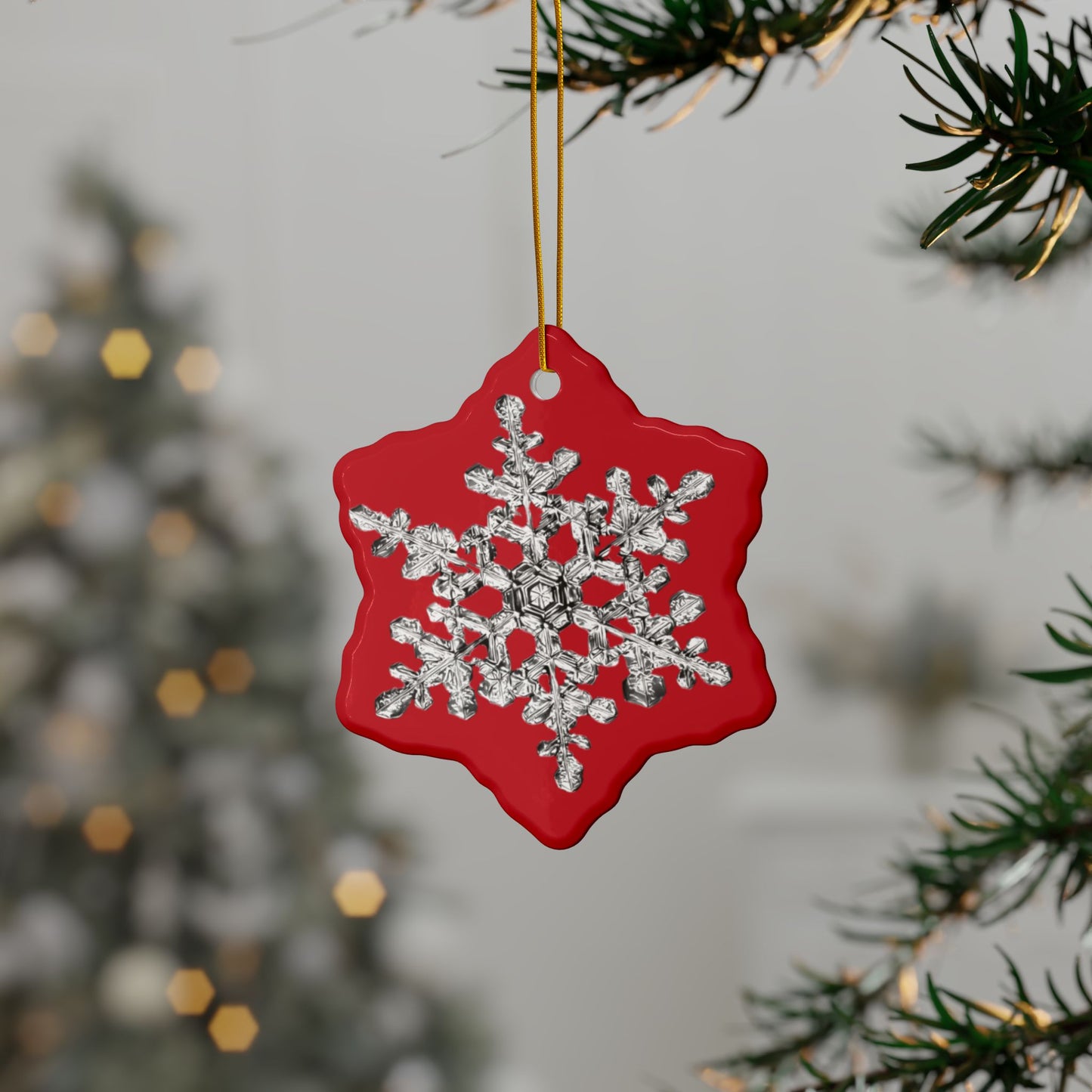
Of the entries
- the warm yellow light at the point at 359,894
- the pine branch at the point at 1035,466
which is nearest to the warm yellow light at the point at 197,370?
the warm yellow light at the point at 359,894

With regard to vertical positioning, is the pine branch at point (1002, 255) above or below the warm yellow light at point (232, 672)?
above

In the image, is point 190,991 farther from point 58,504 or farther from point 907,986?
point 907,986

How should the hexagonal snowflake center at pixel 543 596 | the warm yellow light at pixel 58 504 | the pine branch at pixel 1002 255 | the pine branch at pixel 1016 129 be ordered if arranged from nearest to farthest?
1. the pine branch at pixel 1016 129
2. the hexagonal snowflake center at pixel 543 596
3. the pine branch at pixel 1002 255
4. the warm yellow light at pixel 58 504

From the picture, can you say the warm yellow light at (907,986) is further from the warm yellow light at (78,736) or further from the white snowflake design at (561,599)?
the warm yellow light at (78,736)

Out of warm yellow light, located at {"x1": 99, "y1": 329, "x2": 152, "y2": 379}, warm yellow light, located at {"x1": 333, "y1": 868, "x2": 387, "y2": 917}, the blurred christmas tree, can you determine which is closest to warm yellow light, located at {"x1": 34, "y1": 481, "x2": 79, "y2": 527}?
the blurred christmas tree

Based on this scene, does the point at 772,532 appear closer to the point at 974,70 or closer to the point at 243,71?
the point at 243,71

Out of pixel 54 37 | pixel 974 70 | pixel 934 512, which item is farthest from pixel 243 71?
pixel 974 70

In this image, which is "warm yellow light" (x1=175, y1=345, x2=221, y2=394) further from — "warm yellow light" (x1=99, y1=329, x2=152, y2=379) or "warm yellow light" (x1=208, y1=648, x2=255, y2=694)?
"warm yellow light" (x1=208, y1=648, x2=255, y2=694)
